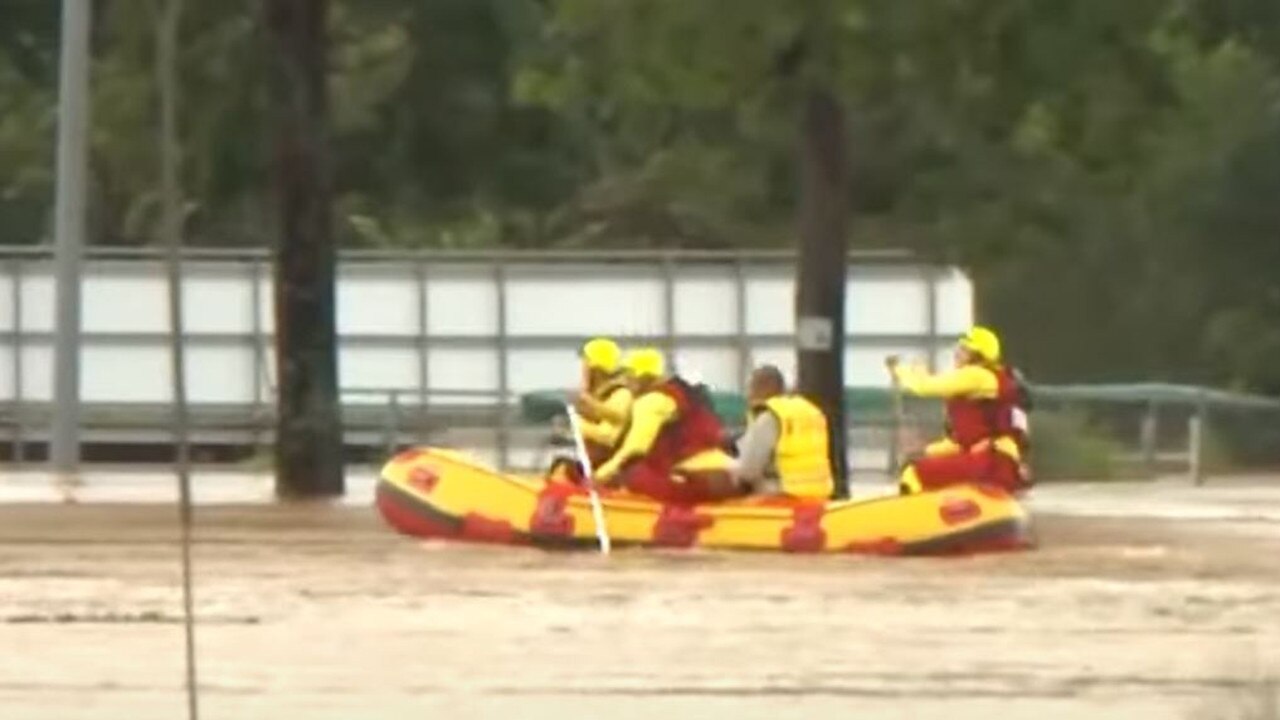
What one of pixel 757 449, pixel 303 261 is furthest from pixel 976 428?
pixel 303 261

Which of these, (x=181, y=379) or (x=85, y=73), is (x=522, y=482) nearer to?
(x=85, y=73)

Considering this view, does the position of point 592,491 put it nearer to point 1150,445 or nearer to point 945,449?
point 945,449

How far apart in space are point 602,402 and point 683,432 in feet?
6.34

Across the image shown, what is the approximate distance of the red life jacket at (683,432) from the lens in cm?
2856

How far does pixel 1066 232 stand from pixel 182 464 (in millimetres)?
47030

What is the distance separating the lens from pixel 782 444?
29.0m

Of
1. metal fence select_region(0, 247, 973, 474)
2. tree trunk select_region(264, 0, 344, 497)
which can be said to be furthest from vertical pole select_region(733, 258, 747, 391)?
tree trunk select_region(264, 0, 344, 497)

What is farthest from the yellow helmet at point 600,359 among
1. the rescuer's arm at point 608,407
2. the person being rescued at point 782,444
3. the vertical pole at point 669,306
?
the vertical pole at point 669,306

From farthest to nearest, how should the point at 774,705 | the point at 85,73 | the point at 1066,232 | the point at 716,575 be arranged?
the point at 1066,232
the point at 85,73
the point at 716,575
the point at 774,705

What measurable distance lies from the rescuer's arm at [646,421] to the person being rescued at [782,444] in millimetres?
648

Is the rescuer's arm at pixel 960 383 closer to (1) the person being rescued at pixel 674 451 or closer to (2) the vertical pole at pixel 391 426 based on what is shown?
(1) the person being rescued at pixel 674 451

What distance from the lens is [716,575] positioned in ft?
86.6

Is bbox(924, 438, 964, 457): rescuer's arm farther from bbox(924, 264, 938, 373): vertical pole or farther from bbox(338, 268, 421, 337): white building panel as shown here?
bbox(338, 268, 421, 337): white building panel

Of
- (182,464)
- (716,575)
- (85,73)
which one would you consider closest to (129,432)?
(85,73)
